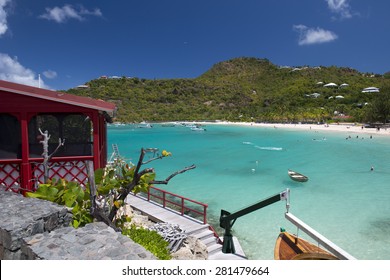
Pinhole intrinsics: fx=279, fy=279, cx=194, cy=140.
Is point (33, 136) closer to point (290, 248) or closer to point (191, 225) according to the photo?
point (191, 225)

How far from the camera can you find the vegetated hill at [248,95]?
96938 millimetres

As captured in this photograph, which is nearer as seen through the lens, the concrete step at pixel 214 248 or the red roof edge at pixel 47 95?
the red roof edge at pixel 47 95

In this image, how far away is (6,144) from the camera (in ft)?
33.6

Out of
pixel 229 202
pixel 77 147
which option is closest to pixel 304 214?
pixel 229 202

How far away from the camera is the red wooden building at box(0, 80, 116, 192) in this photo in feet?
32.3

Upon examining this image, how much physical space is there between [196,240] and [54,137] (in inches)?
351

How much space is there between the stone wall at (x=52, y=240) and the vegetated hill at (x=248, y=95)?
87.6 meters

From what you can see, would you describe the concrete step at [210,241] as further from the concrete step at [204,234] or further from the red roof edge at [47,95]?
the red roof edge at [47,95]

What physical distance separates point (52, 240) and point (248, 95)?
144885mm

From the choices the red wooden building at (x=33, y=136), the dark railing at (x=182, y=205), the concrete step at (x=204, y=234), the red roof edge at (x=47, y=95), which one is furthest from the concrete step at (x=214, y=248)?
the red roof edge at (x=47, y=95)

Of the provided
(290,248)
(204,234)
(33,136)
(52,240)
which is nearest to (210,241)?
(204,234)

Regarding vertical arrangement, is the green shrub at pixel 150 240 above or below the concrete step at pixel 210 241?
above

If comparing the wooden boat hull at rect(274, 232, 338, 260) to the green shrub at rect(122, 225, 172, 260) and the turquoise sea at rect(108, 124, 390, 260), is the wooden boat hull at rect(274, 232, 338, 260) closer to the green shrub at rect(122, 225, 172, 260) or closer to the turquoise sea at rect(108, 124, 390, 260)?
the turquoise sea at rect(108, 124, 390, 260)
